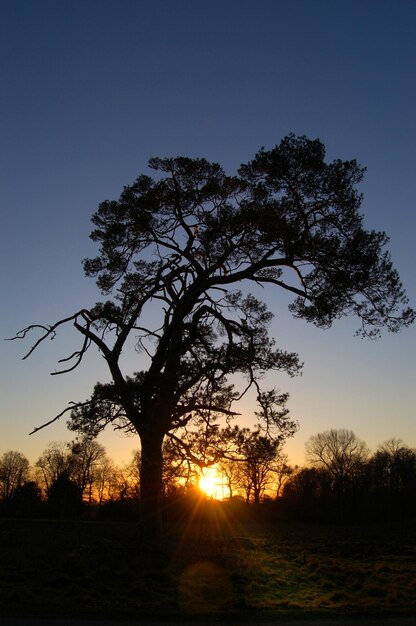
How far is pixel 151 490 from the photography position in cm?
1497

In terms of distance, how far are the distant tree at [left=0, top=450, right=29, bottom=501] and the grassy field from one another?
2387 inches

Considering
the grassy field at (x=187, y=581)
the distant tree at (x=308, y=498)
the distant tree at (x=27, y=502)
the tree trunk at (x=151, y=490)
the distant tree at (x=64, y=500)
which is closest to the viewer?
the grassy field at (x=187, y=581)

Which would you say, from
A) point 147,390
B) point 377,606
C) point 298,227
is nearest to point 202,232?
point 298,227

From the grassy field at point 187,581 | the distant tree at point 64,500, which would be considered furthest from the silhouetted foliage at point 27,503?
the grassy field at point 187,581

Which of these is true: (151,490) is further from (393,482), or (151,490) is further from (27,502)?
(393,482)

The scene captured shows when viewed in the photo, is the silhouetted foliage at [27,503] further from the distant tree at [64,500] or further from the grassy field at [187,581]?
the grassy field at [187,581]

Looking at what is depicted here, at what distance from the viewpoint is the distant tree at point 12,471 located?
2860 inches

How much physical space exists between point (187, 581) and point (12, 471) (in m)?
70.5

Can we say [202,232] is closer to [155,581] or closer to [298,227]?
[298,227]

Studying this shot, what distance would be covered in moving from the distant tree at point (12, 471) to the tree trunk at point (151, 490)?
2477 inches

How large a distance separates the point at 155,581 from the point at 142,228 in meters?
9.39

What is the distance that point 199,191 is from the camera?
1584 cm

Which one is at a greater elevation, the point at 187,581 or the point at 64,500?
the point at 64,500

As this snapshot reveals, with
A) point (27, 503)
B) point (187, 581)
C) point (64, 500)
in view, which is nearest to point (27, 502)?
point (27, 503)
